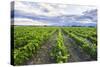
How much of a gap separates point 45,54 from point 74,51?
0.43m

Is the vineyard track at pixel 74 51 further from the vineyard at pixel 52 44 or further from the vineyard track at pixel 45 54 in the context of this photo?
the vineyard track at pixel 45 54

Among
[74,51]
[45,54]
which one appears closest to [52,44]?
[45,54]

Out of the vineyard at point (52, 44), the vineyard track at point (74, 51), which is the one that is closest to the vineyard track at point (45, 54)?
the vineyard at point (52, 44)

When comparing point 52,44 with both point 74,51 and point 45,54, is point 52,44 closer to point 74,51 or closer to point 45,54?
point 45,54

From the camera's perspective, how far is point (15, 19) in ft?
7.83

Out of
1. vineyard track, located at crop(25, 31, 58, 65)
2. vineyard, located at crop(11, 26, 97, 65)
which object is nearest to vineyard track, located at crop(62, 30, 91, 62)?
vineyard, located at crop(11, 26, 97, 65)

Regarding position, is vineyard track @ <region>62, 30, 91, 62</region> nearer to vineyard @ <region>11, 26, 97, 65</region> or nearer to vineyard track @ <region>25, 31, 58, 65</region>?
vineyard @ <region>11, 26, 97, 65</region>

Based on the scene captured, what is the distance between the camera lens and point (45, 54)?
2.55m

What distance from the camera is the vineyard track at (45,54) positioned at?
2495 mm

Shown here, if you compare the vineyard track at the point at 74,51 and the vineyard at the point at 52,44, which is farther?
the vineyard track at the point at 74,51
